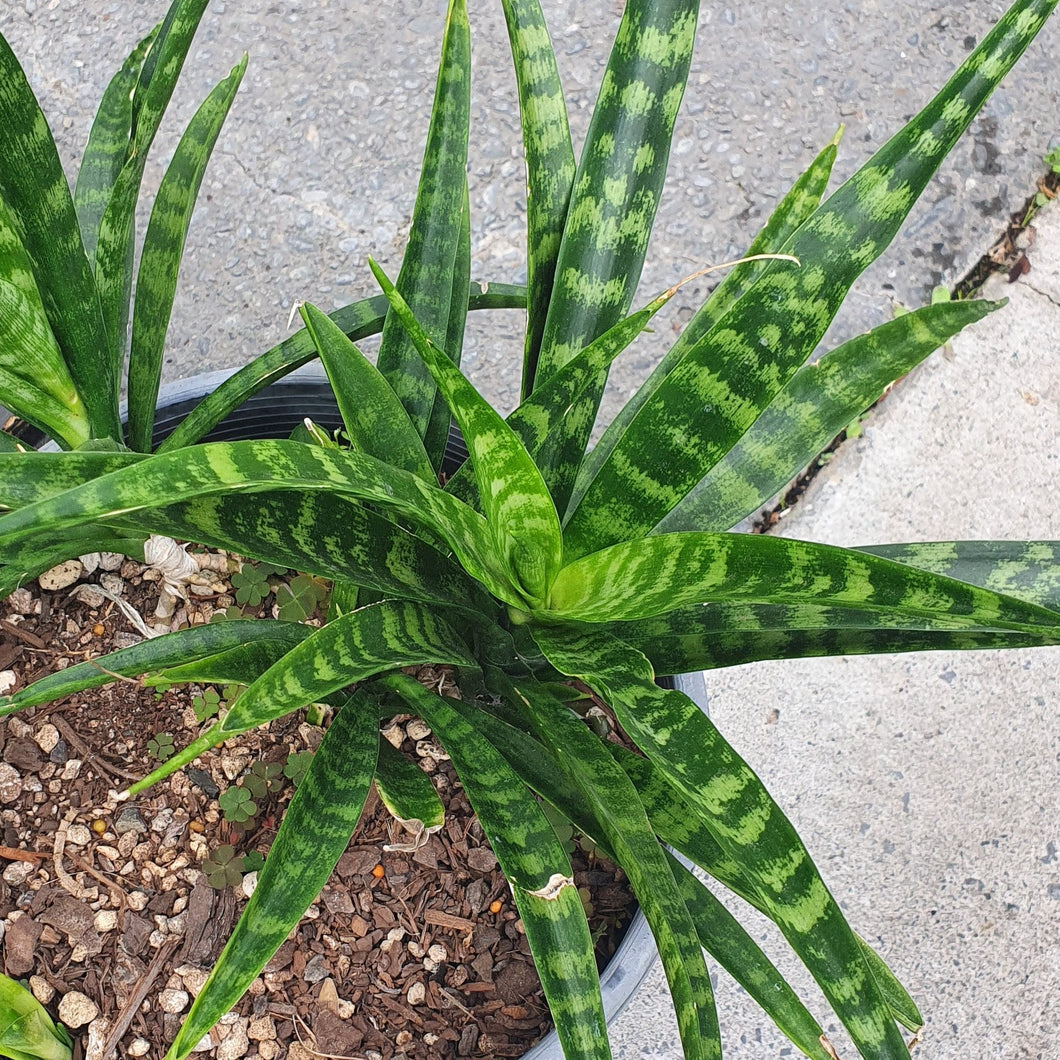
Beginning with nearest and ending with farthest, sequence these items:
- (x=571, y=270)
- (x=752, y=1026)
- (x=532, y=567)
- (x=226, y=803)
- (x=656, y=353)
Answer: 1. (x=532, y=567)
2. (x=571, y=270)
3. (x=226, y=803)
4. (x=752, y=1026)
5. (x=656, y=353)

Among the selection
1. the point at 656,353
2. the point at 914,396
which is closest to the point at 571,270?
the point at 656,353

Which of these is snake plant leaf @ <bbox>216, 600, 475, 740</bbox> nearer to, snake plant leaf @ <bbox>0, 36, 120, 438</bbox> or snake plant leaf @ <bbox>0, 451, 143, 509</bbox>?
snake plant leaf @ <bbox>0, 451, 143, 509</bbox>

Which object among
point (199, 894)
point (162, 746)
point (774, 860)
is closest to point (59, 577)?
point (162, 746)

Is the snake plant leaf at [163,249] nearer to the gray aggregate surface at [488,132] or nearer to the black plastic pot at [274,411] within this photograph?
the black plastic pot at [274,411]

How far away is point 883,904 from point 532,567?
888 mm

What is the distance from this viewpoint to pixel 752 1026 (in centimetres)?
108

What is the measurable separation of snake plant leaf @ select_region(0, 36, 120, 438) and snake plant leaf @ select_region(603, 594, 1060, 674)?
338 millimetres

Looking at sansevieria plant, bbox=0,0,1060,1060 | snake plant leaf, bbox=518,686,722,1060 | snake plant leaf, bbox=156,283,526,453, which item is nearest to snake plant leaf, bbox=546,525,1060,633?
sansevieria plant, bbox=0,0,1060,1060

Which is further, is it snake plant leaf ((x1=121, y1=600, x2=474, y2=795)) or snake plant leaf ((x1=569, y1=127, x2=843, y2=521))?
snake plant leaf ((x1=569, y1=127, x2=843, y2=521))

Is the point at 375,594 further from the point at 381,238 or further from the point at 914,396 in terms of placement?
the point at 914,396

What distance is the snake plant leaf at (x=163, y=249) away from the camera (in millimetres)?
630

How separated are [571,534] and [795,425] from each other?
0.15m

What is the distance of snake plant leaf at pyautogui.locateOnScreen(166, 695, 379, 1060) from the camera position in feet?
1.59

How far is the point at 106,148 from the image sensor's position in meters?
0.68
